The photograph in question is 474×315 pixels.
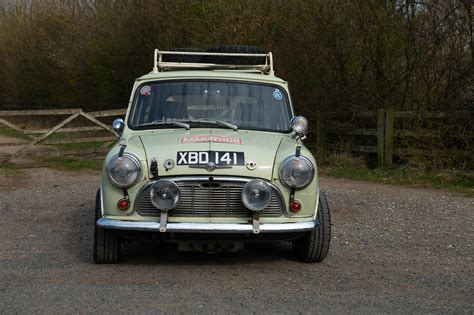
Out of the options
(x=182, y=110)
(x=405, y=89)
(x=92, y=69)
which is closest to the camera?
(x=182, y=110)

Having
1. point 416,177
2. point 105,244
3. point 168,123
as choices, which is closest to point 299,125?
point 168,123

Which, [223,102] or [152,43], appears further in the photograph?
[152,43]

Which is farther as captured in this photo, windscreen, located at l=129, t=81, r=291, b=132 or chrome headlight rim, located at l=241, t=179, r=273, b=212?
windscreen, located at l=129, t=81, r=291, b=132

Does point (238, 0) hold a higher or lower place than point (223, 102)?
higher

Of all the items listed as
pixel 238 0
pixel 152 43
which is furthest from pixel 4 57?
pixel 238 0

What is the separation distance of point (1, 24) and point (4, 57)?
254 centimetres

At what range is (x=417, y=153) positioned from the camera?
14.6 metres

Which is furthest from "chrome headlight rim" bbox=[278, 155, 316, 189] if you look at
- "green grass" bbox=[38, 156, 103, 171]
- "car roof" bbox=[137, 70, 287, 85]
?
"green grass" bbox=[38, 156, 103, 171]

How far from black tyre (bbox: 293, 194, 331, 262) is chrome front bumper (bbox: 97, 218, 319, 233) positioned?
410 mm

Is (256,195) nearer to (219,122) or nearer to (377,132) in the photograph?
(219,122)

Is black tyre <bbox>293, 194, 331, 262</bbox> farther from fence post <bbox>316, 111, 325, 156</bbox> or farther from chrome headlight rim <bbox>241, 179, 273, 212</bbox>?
fence post <bbox>316, 111, 325, 156</bbox>

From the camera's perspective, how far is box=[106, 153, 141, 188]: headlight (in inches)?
253

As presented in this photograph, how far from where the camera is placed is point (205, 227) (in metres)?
6.26

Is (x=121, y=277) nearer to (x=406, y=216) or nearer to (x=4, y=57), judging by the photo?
A: (x=406, y=216)
